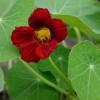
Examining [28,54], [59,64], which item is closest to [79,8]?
[59,64]

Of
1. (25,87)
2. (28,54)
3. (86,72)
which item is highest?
(28,54)

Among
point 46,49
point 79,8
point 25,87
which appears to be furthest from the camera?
point 25,87

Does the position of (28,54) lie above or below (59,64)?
above

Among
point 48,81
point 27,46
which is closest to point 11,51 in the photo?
point 27,46

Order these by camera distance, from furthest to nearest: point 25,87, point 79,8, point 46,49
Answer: point 25,87, point 79,8, point 46,49

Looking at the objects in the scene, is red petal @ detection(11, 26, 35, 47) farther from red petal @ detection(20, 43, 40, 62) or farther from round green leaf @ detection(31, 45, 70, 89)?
round green leaf @ detection(31, 45, 70, 89)

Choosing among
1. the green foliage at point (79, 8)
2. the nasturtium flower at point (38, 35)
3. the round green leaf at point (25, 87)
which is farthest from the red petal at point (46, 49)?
the round green leaf at point (25, 87)

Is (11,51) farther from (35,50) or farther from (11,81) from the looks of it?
(11,81)

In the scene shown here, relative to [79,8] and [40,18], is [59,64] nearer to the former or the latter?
[79,8]

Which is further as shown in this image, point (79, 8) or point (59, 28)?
point (79, 8)
